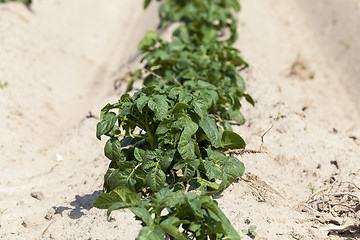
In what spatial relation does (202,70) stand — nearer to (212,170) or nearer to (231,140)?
(231,140)

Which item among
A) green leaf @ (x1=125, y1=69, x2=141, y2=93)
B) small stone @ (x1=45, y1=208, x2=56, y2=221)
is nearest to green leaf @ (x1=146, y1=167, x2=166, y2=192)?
small stone @ (x1=45, y1=208, x2=56, y2=221)

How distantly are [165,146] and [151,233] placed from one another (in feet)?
3.29

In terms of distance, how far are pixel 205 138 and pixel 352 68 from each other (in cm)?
443

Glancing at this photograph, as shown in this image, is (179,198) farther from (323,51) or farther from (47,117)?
(323,51)

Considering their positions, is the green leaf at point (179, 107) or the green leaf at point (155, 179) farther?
the green leaf at point (179, 107)

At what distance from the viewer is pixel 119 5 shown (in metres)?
10.1

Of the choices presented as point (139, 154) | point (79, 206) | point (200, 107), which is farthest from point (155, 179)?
point (79, 206)

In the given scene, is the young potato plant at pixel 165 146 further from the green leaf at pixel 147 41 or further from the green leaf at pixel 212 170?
the green leaf at pixel 147 41

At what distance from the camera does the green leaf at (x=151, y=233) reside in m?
2.54

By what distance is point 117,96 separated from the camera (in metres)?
5.66

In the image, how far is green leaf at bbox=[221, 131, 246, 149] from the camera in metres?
3.82

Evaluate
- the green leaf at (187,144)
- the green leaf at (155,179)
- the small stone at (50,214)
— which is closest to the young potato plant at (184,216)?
the green leaf at (155,179)

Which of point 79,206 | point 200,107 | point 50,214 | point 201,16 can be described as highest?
point 201,16

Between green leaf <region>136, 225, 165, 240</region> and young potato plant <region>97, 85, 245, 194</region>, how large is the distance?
669 mm
